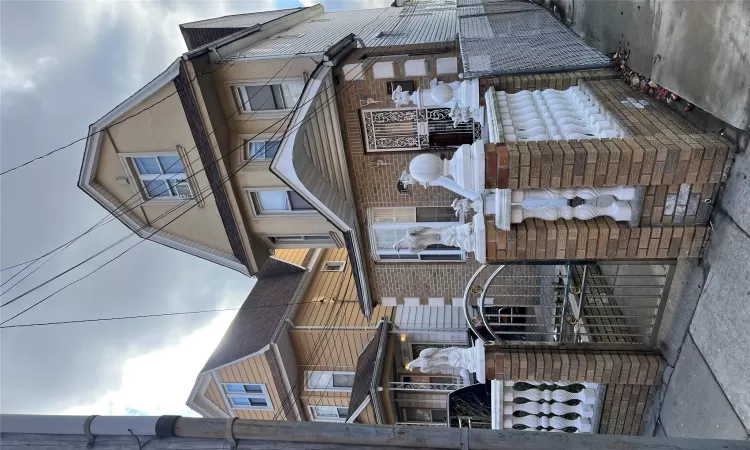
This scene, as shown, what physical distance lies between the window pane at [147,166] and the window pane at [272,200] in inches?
83.6

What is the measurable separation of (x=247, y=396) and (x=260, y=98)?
9.84 metres

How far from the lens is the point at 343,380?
14.5 meters

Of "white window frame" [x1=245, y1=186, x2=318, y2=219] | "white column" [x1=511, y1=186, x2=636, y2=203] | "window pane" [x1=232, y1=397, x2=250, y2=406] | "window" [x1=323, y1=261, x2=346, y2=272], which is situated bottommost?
"window pane" [x1=232, y1=397, x2=250, y2=406]

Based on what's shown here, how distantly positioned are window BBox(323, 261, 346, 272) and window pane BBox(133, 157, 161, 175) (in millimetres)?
7829

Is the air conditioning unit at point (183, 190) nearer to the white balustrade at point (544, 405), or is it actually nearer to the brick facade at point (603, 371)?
the brick facade at point (603, 371)

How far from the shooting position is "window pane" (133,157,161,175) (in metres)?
9.18

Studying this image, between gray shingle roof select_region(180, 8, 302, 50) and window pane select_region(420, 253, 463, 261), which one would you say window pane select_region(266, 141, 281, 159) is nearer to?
window pane select_region(420, 253, 463, 261)

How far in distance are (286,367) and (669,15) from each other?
40.5ft

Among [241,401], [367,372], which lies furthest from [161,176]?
[241,401]

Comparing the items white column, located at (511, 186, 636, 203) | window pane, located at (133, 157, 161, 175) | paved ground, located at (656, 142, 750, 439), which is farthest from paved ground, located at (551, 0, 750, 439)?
window pane, located at (133, 157, 161, 175)

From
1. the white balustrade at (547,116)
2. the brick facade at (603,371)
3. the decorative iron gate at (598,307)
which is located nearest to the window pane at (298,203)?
the decorative iron gate at (598,307)

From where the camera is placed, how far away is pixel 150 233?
9766 mm

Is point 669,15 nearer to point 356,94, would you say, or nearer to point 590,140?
point 590,140

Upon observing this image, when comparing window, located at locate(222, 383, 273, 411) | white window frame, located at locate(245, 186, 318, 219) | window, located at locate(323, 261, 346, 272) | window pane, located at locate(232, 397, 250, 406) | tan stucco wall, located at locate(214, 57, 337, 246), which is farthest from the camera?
window, located at locate(323, 261, 346, 272)
